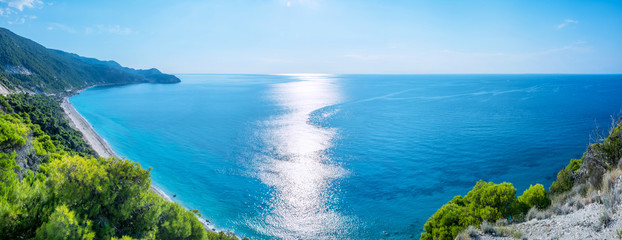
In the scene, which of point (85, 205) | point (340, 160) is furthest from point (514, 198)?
point (340, 160)

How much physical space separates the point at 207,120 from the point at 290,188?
53.0 metres

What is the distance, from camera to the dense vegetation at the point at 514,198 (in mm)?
18281

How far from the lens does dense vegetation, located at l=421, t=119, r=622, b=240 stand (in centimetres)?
1828

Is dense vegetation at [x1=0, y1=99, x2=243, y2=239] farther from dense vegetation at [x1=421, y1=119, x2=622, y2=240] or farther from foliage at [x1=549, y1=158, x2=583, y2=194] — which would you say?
foliage at [x1=549, y1=158, x2=583, y2=194]

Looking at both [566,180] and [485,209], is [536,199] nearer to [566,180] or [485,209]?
[485,209]

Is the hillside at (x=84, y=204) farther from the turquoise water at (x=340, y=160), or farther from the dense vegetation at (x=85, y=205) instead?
the turquoise water at (x=340, y=160)

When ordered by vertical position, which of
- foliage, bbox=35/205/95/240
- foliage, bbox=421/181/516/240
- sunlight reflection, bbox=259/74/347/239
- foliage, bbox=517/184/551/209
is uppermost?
foliage, bbox=35/205/95/240

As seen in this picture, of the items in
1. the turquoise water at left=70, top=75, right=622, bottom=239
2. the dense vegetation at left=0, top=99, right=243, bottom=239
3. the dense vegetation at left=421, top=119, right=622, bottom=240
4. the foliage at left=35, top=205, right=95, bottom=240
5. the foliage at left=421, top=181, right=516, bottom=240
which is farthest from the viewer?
the turquoise water at left=70, top=75, right=622, bottom=239

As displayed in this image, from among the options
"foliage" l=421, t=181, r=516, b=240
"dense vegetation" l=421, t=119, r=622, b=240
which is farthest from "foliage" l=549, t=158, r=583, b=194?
"foliage" l=421, t=181, r=516, b=240

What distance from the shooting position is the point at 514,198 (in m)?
19.6

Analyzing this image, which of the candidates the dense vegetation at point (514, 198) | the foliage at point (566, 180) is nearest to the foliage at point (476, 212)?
the dense vegetation at point (514, 198)

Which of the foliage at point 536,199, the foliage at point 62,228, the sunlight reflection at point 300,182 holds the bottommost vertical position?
the sunlight reflection at point 300,182

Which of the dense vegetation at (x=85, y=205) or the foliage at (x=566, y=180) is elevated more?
the dense vegetation at (x=85, y=205)

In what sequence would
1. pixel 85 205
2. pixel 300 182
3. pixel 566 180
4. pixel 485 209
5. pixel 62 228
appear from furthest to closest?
pixel 300 182 → pixel 566 180 → pixel 485 209 → pixel 85 205 → pixel 62 228
